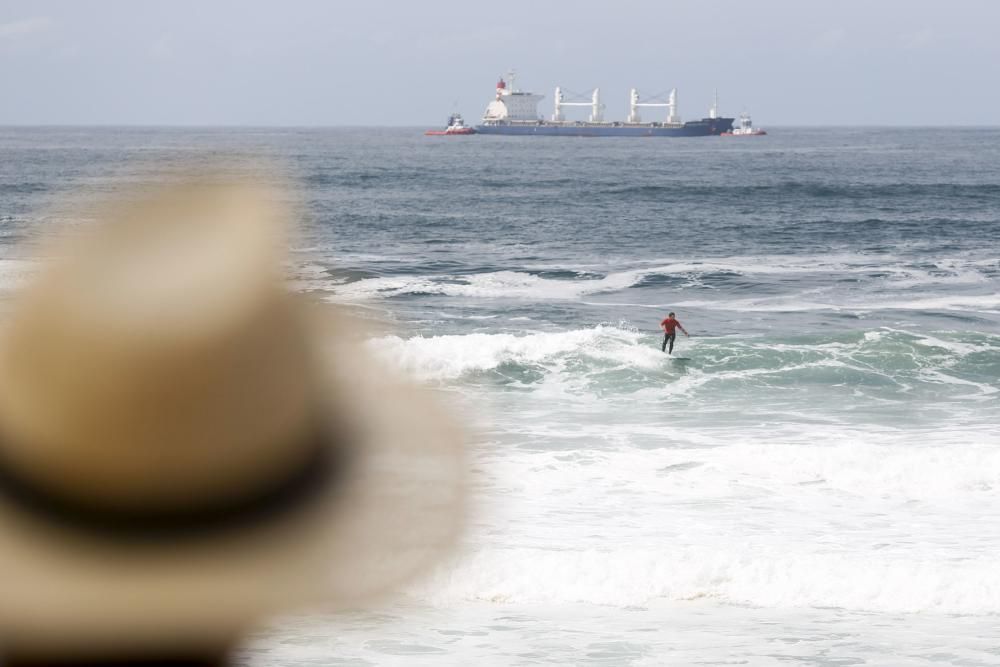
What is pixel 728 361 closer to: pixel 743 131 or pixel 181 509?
pixel 181 509

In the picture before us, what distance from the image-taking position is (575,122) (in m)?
165

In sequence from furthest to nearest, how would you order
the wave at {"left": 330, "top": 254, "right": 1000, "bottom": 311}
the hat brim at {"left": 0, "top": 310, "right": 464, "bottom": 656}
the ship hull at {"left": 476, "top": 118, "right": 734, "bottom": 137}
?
the ship hull at {"left": 476, "top": 118, "right": 734, "bottom": 137}
the wave at {"left": 330, "top": 254, "right": 1000, "bottom": 311}
the hat brim at {"left": 0, "top": 310, "right": 464, "bottom": 656}

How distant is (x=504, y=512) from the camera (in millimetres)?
11383

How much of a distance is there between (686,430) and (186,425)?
13.3 meters

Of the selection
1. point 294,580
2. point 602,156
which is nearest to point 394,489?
point 294,580

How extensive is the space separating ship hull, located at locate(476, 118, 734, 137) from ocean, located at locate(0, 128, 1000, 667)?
11766cm

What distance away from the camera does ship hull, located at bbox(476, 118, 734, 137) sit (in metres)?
160

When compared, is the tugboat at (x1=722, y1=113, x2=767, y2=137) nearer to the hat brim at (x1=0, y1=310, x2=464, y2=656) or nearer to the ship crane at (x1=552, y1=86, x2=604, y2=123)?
the ship crane at (x1=552, y1=86, x2=604, y2=123)

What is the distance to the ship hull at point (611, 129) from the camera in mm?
160500

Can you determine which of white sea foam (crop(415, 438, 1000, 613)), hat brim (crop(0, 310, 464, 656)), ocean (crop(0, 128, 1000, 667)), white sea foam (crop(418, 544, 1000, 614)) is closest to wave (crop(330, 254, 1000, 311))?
ocean (crop(0, 128, 1000, 667))

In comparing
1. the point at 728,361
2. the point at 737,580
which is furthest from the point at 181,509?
the point at 728,361

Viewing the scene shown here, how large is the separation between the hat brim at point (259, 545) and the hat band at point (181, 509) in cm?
4

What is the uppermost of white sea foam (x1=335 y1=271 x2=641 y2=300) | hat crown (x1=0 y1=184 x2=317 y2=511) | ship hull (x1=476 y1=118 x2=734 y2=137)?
→ ship hull (x1=476 y1=118 x2=734 y2=137)

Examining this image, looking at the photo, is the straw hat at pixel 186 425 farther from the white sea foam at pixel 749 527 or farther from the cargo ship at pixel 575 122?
the cargo ship at pixel 575 122
